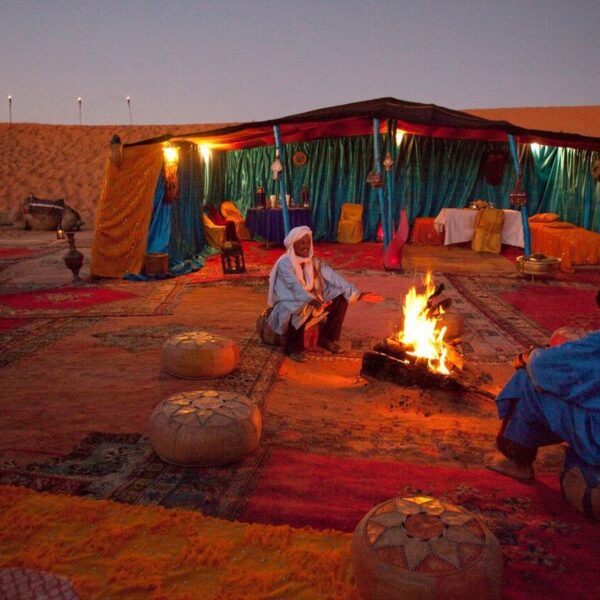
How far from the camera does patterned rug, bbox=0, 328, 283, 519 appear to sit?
2.75 meters

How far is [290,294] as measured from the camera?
5.25m

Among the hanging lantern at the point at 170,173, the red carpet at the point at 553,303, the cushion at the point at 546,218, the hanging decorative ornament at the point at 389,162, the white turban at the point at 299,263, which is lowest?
the red carpet at the point at 553,303

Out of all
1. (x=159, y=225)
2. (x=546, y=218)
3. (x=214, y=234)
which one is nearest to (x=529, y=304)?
(x=546, y=218)

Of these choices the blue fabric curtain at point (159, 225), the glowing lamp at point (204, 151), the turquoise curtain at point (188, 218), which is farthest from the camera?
the glowing lamp at point (204, 151)

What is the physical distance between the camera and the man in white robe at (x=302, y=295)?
17.1 ft

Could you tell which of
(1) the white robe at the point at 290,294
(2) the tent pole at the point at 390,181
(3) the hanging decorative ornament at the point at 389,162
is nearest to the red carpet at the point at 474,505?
(1) the white robe at the point at 290,294

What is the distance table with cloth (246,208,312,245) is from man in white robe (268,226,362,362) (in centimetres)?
707

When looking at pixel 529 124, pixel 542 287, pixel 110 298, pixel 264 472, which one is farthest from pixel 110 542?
pixel 529 124

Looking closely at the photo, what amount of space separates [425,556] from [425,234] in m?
12.7

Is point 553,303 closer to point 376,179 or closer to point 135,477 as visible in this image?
point 376,179

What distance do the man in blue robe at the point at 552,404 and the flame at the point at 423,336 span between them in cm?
134

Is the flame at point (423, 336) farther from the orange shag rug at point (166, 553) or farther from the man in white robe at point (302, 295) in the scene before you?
the orange shag rug at point (166, 553)

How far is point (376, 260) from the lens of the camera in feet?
37.2

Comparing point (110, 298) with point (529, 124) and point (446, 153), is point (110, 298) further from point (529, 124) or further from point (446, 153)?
point (529, 124)
